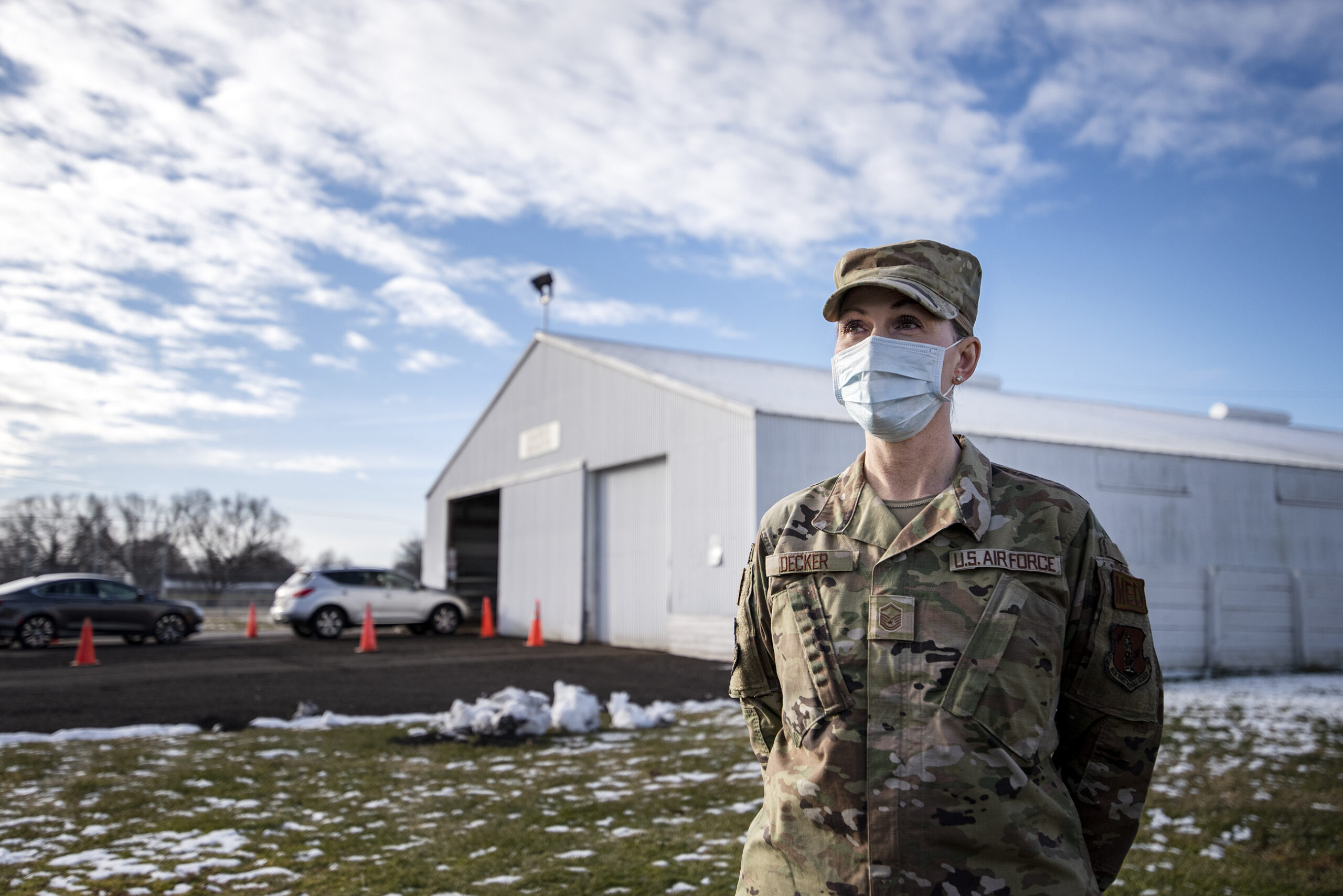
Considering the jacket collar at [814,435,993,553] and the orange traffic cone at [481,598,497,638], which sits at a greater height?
the jacket collar at [814,435,993,553]

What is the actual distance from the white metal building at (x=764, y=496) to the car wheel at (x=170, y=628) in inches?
257

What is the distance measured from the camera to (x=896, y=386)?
214 centimetres

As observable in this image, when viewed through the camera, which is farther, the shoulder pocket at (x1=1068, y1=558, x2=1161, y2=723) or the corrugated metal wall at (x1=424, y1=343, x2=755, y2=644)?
the corrugated metal wall at (x1=424, y1=343, x2=755, y2=644)

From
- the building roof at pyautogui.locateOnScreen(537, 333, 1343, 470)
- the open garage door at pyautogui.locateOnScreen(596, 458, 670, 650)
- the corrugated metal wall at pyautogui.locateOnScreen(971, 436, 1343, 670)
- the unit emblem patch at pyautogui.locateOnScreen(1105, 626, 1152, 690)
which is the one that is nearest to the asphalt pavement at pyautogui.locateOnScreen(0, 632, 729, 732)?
the open garage door at pyautogui.locateOnScreen(596, 458, 670, 650)

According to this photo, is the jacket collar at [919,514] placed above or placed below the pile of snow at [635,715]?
above

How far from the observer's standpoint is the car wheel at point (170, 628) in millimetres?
18766

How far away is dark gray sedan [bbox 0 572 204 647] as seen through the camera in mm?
17312

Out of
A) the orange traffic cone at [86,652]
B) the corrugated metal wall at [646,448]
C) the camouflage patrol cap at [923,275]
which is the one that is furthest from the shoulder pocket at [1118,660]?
the orange traffic cone at [86,652]

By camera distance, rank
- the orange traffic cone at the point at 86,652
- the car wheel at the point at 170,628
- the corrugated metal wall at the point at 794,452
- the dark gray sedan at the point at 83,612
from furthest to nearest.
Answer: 1. the car wheel at the point at 170,628
2. the dark gray sedan at the point at 83,612
3. the orange traffic cone at the point at 86,652
4. the corrugated metal wall at the point at 794,452

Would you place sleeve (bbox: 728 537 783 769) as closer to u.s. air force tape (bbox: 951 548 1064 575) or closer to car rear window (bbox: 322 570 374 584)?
u.s. air force tape (bbox: 951 548 1064 575)

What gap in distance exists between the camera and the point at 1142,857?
470 cm

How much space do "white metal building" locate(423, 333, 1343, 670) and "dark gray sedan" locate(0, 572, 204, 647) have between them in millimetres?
6749

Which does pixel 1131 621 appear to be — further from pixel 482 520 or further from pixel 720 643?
pixel 482 520

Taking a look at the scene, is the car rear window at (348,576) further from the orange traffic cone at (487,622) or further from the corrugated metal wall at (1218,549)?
the corrugated metal wall at (1218,549)
